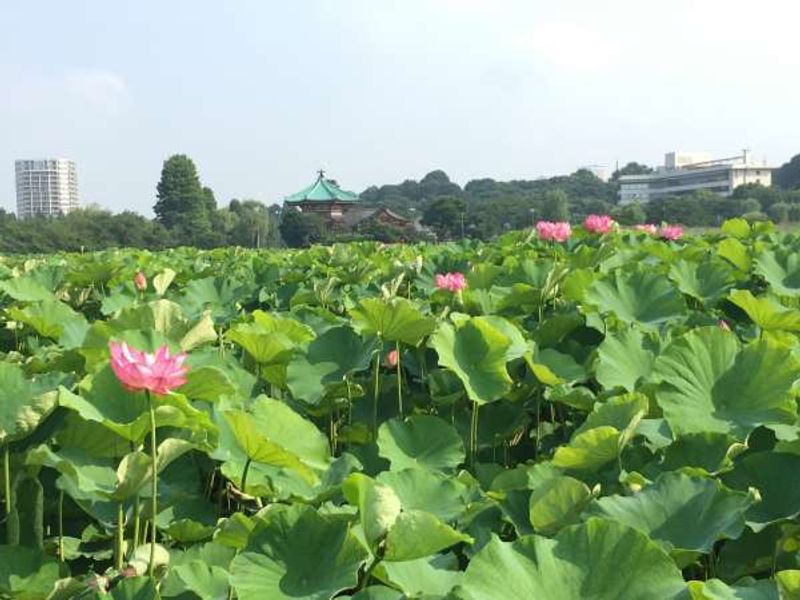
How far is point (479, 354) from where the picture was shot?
1.31m

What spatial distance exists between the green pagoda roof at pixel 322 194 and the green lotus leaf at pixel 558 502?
39.6 m

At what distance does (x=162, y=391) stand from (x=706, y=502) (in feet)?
1.72

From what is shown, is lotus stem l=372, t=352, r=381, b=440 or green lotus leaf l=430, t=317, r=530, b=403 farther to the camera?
lotus stem l=372, t=352, r=381, b=440

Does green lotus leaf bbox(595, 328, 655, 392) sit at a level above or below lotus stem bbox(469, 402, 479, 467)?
above

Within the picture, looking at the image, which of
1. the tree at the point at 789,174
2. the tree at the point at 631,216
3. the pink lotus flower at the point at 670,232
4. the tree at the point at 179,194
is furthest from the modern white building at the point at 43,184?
the pink lotus flower at the point at 670,232

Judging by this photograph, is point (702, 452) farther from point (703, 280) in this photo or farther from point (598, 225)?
point (598, 225)

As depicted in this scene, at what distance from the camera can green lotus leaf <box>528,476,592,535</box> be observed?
32.4 inches

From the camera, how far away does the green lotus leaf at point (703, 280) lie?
6.49 ft

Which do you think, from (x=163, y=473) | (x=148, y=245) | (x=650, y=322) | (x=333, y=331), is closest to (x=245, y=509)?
(x=163, y=473)

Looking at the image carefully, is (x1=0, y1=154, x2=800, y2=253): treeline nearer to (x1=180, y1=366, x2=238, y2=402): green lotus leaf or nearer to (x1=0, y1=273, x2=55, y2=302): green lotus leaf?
(x1=0, y1=273, x2=55, y2=302): green lotus leaf

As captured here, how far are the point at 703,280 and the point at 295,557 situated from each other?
4.87ft

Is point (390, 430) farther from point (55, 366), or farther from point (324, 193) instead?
point (324, 193)

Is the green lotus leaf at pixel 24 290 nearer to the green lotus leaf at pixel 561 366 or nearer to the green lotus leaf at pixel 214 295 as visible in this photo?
the green lotus leaf at pixel 214 295

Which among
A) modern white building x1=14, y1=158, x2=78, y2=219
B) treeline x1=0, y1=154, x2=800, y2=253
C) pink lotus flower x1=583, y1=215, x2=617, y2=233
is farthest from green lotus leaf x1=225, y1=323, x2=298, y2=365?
modern white building x1=14, y1=158, x2=78, y2=219
